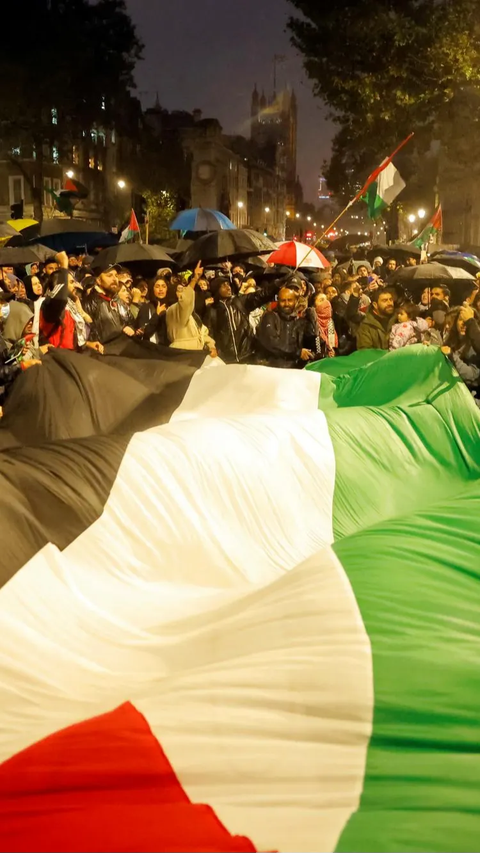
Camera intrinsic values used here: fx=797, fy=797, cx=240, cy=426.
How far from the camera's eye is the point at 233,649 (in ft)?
8.45

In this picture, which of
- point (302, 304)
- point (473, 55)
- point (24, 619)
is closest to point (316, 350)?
point (302, 304)

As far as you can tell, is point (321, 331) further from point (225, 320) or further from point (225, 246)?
point (225, 246)

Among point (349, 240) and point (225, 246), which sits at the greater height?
point (349, 240)

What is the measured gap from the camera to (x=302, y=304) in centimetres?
896

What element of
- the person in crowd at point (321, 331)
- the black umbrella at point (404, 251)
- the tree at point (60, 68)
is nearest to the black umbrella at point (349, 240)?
the tree at point (60, 68)

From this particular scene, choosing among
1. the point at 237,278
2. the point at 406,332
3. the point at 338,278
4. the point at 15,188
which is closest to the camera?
the point at 406,332

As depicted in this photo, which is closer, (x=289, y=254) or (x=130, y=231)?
(x=289, y=254)

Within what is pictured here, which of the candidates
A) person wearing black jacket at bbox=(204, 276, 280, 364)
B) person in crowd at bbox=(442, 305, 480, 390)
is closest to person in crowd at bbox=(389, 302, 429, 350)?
person in crowd at bbox=(442, 305, 480, 390)

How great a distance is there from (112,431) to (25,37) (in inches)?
1023

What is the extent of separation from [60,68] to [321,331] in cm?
2426

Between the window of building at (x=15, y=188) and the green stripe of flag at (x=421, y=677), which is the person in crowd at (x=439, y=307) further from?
the window of building at (x=15, y=188)

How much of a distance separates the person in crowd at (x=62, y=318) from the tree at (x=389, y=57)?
13147 mm

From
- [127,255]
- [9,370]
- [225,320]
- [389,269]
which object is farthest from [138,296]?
[389,269]

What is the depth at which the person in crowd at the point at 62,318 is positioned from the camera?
6.71 metres
